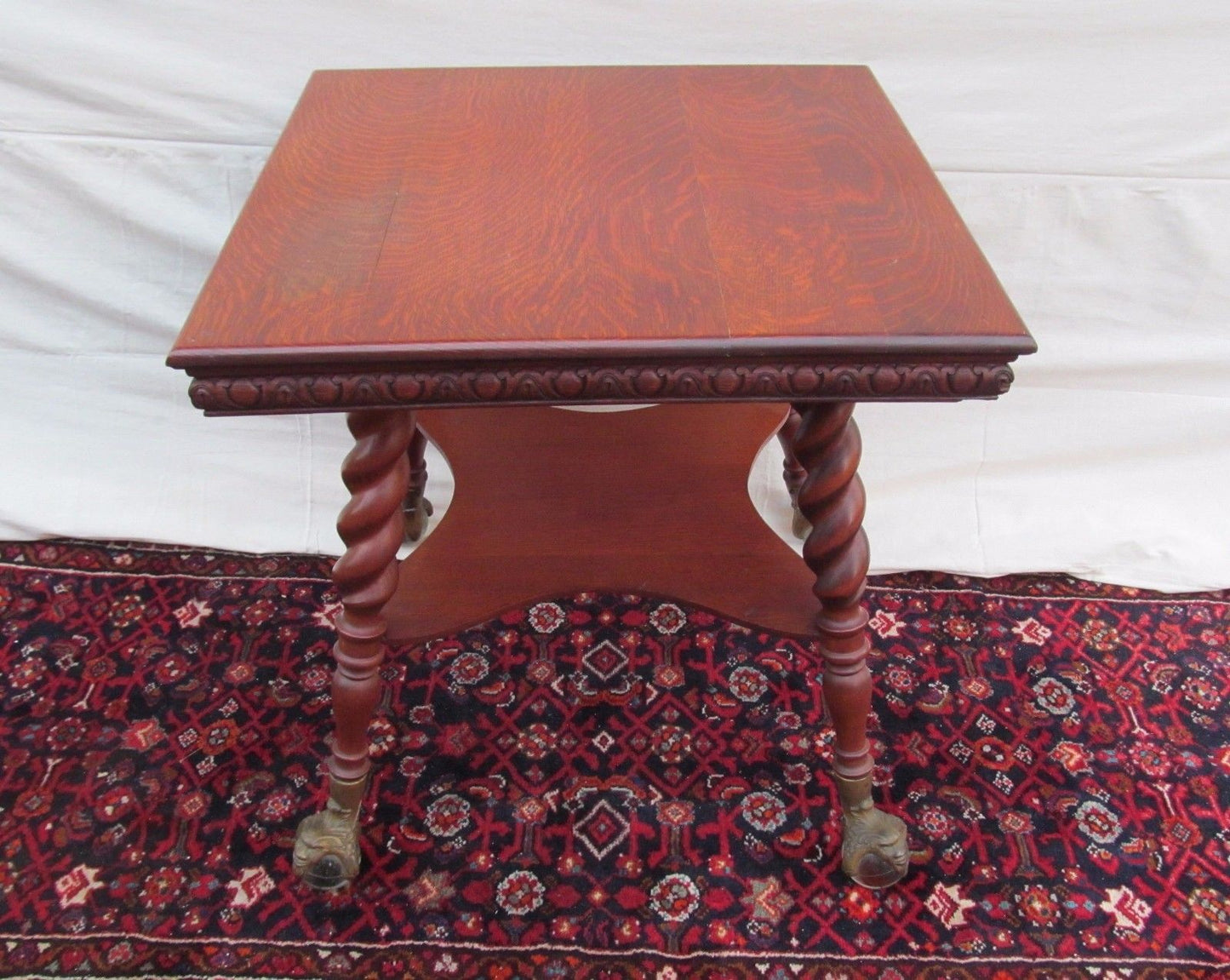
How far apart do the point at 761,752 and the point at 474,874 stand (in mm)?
361

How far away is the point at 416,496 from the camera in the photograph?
1.39 metres

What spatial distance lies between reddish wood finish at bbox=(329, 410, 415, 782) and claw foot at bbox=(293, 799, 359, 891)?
0.19 feet

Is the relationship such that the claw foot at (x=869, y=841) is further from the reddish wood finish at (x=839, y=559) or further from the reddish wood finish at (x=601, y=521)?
the reddish wood finish at (x=601, y=521)

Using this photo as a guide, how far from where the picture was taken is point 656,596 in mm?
1049

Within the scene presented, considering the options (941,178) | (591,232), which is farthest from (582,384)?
(941,178)

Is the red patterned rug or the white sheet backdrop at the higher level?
the white sheet backdrop

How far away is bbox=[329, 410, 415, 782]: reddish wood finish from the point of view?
2.83 ft

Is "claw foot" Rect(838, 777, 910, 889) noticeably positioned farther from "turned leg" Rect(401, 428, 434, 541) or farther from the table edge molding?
"turned leg" Rect(401, 428, 434, 541)

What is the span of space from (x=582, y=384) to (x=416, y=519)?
0.74m

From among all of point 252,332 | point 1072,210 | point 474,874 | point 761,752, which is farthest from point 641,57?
point 474,874

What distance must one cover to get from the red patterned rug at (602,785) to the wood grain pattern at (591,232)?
604mm

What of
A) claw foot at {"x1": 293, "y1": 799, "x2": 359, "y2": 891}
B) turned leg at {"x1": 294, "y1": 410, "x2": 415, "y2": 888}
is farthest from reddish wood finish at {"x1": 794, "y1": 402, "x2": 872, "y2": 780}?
claw foot at {"x1": 293, "y1": 799, "x2": 359, "y2": 891}

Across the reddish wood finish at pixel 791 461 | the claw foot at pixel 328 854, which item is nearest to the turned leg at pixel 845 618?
the reddish wood finish at pixel 791 461

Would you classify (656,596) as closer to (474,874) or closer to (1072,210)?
(474,874)
